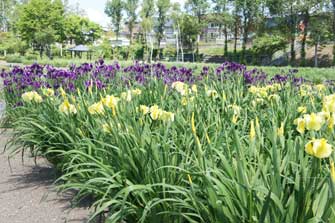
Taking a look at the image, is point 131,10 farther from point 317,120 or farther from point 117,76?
point 317,120

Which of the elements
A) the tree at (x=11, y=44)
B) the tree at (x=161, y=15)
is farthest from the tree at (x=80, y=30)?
the tree at (x=161, y=15)

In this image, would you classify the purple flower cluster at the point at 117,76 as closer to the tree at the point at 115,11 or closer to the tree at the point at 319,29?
Answer: the tree at the point at 319,29

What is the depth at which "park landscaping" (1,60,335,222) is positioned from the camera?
1.54 metres

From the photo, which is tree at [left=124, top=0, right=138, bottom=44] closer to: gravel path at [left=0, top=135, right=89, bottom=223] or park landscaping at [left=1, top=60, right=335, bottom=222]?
park landscaping at [left=1, top=60, right=335, bottom=222]

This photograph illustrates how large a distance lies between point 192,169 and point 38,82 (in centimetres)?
343

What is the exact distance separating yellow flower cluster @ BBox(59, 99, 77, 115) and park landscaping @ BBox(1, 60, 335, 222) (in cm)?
1

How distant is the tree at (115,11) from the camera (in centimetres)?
5300

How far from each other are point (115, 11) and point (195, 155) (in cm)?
Answer: 5413

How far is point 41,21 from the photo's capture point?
41188 millimetres

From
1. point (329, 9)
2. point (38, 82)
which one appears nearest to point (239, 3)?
point (329, 9)

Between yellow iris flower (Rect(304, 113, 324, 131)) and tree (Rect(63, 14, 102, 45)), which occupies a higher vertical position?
tree (Rect(63, 14, 102, 45))

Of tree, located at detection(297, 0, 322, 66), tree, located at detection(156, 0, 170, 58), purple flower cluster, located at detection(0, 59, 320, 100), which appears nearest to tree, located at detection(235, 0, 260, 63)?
tree, located at detection(297, 0, 322, 66)

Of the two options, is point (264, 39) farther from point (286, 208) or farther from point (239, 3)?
→ point (286, 208)

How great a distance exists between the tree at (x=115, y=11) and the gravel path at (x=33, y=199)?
169 ft
